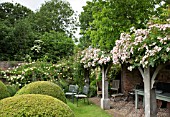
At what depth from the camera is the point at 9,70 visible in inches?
478

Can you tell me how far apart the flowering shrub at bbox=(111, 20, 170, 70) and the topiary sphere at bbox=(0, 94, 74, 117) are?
263 cm

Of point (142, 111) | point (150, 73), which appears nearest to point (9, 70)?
point (142, 111)

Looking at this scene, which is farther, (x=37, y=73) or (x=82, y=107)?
(x=37, y=73)

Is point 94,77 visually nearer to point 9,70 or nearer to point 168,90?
point 9,70

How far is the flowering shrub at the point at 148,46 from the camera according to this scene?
189 inches

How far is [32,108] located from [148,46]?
320 centimetres

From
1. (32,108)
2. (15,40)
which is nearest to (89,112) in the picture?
(32,108)

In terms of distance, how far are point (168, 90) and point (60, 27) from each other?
55.3 feet

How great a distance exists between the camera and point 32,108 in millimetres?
2975

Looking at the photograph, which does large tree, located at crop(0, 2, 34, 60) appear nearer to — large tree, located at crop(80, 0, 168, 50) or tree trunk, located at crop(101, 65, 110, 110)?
large tree, located at crop(80, 0, 168, 50)

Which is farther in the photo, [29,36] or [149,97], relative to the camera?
[29,36]

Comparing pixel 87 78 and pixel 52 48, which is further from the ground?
pixel 52 48

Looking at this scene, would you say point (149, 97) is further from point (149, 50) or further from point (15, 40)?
point (15, 40)

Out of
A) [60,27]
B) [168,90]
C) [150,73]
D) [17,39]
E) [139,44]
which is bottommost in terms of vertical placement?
[168,90]
